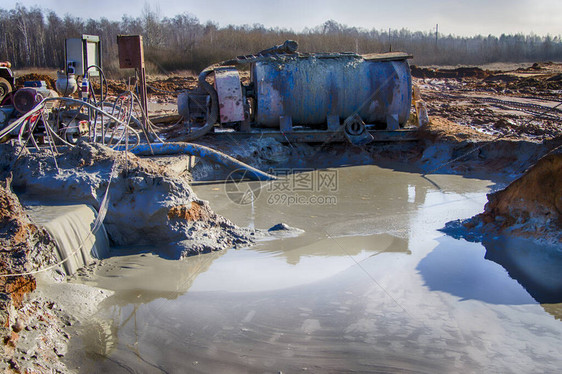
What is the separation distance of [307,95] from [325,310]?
713cm

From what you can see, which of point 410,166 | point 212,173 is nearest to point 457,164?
point 410,166

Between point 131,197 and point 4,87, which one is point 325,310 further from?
point 4,87

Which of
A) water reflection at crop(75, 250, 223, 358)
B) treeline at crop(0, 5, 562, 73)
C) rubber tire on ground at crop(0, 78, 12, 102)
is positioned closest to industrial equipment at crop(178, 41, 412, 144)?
water reflection at crop(75, 250, 223, 358)

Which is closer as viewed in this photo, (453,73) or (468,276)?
Answer: (468,276)

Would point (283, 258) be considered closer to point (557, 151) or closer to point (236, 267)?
point (236, 267)

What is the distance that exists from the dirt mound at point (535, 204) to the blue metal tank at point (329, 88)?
5.05 m

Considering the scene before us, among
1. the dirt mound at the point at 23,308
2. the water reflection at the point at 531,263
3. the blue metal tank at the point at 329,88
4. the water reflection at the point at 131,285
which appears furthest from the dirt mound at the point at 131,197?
the blue metal tank at the point at 329,88

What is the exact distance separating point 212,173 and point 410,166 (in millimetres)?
4322

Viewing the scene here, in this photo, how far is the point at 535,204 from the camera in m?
5.83

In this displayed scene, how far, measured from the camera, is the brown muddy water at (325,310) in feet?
11.8

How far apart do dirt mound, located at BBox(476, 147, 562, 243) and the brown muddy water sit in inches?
22.8

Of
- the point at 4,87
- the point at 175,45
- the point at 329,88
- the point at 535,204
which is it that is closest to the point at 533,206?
the point at 535,204

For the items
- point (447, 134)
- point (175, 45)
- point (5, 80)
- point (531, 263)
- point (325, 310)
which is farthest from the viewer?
point (175, 45)

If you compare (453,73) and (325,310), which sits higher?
(453,73)
